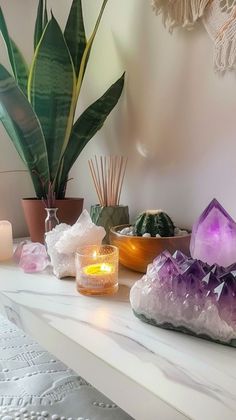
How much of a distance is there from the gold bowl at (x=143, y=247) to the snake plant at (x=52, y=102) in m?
0.27

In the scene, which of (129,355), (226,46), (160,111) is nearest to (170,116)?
(160,111)

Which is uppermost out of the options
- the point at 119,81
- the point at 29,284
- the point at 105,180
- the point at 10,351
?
the point at 119,81

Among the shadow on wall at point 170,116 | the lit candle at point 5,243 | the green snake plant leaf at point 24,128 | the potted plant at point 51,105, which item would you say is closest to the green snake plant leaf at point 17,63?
the potted plant at point 51,105

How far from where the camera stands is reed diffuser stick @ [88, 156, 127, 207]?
0.82 meters

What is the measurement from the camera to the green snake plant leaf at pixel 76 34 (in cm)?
84

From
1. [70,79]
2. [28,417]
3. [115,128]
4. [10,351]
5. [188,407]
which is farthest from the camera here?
[115,128]

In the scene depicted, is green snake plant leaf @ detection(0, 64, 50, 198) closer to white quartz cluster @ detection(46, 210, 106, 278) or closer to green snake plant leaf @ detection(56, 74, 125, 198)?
green snake plant leaf @ detection(56, 74, 125, 198)

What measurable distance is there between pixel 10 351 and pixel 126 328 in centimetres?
26

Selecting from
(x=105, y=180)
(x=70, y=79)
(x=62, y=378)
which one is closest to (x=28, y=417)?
(x=62, y=378)

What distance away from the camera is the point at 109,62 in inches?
36.0

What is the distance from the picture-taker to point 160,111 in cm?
80

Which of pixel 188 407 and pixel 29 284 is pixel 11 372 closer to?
pixel 29 284

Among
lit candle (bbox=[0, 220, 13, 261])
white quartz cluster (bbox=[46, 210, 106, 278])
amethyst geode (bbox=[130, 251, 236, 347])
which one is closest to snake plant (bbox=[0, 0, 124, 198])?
lit candle (bbox=[0, 220, 13, 261])

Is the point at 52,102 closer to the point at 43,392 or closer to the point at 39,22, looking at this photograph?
the point at 39,22
